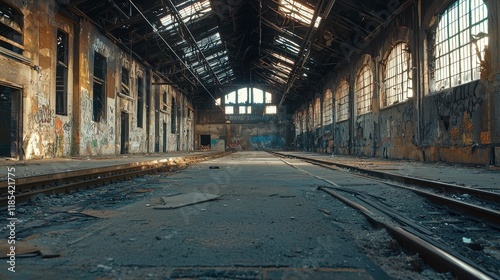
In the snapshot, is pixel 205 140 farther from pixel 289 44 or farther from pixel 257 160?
pixel 257 160

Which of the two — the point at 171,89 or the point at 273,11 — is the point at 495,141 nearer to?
the point at 273,11

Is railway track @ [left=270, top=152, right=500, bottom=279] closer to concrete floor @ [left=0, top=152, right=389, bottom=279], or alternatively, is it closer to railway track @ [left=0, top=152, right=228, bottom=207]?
concrete floor @ [left=0, top=152, right=389, bottom=279]

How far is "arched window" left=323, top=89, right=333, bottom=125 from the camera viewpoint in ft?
93.1

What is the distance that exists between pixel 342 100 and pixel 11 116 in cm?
1941

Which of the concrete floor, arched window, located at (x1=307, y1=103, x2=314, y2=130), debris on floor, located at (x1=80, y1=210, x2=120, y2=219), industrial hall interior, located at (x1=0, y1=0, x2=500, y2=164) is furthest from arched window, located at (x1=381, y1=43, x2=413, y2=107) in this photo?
arched window, located at (x1=307, y1=103, x2=314, y2=130)

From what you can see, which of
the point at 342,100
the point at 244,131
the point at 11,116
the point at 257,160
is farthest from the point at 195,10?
the point at 244,131

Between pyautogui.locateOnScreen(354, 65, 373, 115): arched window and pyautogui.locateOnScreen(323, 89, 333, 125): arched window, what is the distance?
6.46m

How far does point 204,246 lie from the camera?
2607mm

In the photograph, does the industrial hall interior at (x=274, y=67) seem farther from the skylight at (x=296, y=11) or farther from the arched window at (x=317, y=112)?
the arched window at (x=317, y=112)

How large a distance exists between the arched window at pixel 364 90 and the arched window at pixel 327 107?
646 cm

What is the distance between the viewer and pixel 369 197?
507 centimetres

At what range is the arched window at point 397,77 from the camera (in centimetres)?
1456

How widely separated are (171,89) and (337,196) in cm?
3008

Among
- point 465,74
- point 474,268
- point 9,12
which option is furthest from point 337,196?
point 9,12
